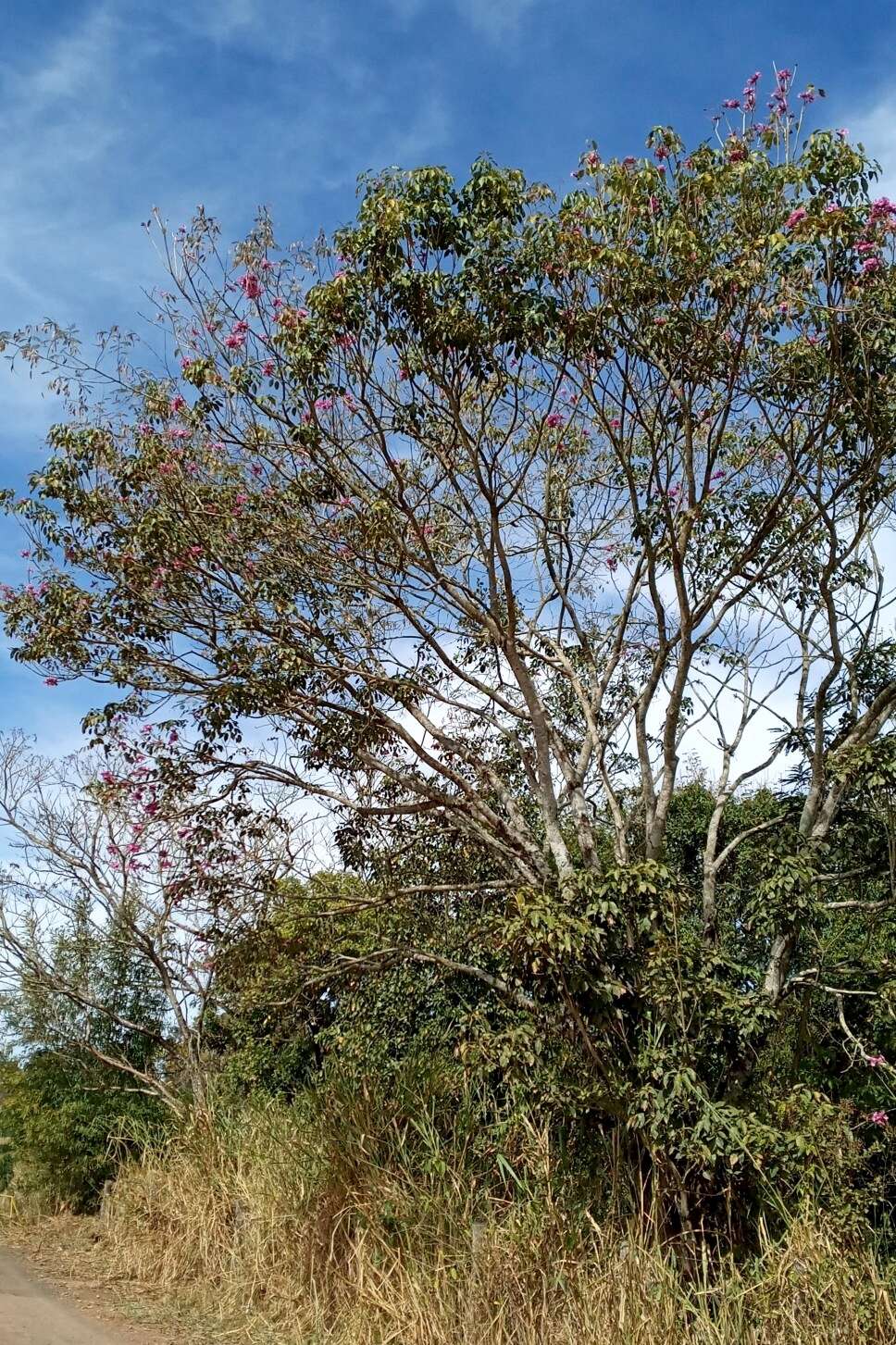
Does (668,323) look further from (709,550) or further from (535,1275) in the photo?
(535,1275)

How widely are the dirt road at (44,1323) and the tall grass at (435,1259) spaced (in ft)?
2.49

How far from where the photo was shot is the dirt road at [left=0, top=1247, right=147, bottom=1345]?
705 centimetres

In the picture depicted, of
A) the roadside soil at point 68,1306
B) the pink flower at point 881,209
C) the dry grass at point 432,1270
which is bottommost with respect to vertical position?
the roadside soil at point 68,1306

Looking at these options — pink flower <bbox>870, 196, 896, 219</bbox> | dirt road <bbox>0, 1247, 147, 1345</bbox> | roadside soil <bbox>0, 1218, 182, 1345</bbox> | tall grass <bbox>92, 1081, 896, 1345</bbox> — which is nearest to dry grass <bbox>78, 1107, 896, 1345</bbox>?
tall grass <bbox>92, 1081, 896, 1345</bbox>

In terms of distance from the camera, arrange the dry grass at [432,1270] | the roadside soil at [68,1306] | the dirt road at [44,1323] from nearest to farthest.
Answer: the dry grass at [432,1270] < the dirt road at [44,1323] < the roadside soil at [68,1306]

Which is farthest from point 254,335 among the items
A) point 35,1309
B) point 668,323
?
point 35,1309

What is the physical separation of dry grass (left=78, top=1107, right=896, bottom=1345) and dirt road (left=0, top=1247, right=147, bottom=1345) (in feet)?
2.43

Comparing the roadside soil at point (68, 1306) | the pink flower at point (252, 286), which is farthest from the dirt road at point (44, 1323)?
the pink flower at point (252, 286)

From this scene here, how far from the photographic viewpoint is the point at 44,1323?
7.52m

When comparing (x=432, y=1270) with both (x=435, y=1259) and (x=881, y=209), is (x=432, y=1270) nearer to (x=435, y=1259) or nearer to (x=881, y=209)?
(x=435, y=1259)

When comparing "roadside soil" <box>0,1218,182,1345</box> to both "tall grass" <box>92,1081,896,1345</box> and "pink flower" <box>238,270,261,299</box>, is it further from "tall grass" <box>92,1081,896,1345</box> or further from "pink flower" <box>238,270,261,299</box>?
"pink flower" <box>238,270,261,299</box>

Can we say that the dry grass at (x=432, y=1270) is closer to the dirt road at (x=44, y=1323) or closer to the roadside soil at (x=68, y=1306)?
the roadside soil at (x=68, y=1306)

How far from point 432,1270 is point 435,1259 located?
80 mm

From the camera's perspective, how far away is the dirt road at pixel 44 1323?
705 centimetres
